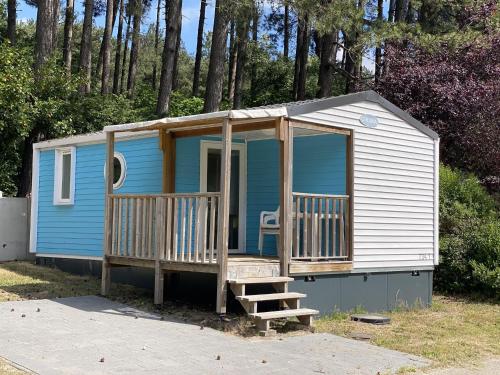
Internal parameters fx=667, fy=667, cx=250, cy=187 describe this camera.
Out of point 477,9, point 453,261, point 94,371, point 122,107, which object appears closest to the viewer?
point 94,371

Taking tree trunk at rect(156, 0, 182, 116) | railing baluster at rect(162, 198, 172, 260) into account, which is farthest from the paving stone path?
tree trunk at rect(156, 0, 182, 116)

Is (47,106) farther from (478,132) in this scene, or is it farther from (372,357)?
(372,357)

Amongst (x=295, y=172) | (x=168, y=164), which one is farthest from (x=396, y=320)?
(x=168, y=164)

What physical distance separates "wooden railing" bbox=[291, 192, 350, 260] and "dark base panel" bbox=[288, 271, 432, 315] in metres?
0.34

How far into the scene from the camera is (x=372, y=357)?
7004 mm

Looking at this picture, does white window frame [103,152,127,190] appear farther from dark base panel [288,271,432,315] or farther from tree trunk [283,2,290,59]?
tree trunk [283,2,290,59]

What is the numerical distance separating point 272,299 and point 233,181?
3.57m

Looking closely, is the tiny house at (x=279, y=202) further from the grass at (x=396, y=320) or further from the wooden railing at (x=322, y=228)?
the grass at (x=396, y=320)

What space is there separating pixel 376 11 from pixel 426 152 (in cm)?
1218

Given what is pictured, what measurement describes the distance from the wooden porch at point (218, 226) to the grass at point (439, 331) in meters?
0.97

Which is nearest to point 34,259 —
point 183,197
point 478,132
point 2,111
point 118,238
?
point 2,111

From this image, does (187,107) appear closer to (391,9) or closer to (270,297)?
(391,9)

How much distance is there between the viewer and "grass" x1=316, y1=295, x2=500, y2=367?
24.5ft

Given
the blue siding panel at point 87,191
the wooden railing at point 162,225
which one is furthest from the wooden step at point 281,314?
the blue siding panel at point 87,191
